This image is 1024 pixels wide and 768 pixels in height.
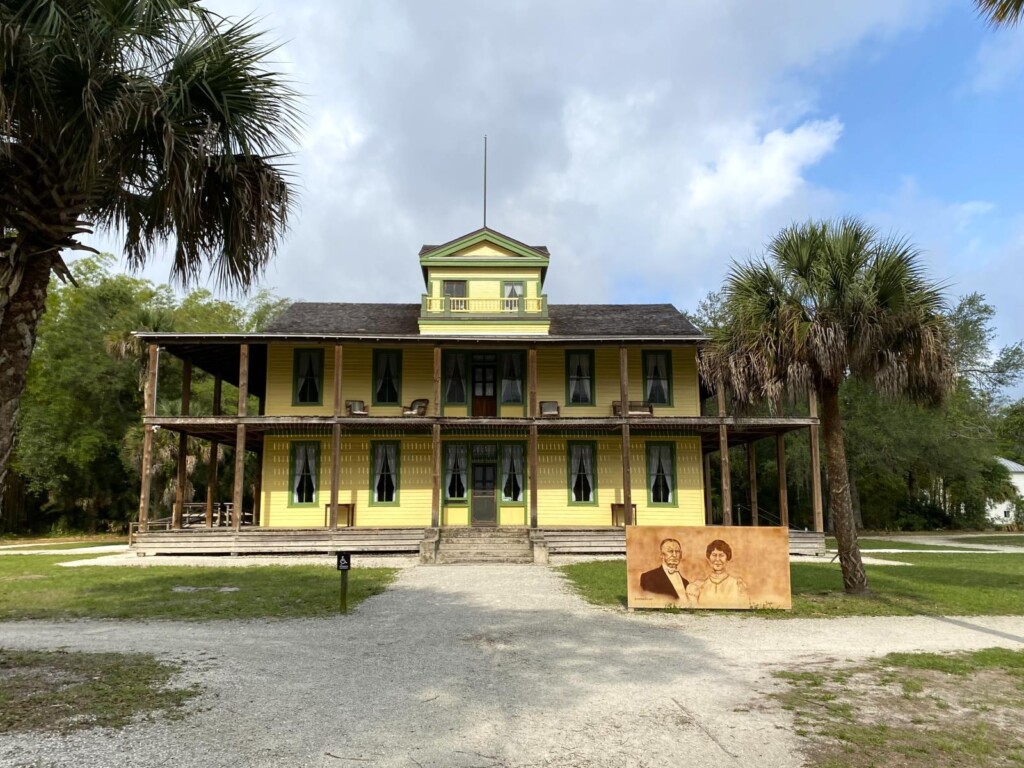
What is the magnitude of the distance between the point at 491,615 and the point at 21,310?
6811 millimetres

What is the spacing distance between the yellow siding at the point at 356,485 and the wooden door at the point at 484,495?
4.56 feet

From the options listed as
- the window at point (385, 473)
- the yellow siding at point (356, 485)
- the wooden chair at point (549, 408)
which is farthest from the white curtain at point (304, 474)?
the wooden chair at point (549, 408)

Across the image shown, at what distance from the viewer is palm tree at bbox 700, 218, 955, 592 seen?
10938 millimetres

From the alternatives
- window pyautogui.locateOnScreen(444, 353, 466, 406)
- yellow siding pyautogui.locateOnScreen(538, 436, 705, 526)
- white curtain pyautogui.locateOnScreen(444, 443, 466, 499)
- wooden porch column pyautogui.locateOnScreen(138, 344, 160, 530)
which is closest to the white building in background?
yellow siding pyautogui.locateOnScreen(538, 436, 705, 526)

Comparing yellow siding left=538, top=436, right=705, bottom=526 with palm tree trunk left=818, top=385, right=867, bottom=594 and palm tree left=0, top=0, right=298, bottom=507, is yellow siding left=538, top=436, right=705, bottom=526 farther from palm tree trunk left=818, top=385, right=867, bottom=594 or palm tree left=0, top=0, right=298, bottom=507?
palm tree left=0, top=0, right=298, bottom=507

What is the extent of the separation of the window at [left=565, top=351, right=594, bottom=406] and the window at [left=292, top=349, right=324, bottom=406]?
764cm

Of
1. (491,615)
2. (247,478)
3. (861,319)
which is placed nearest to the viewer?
(491,615)

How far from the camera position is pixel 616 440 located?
73.1 feet

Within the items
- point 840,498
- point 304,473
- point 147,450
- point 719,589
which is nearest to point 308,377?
point 304,473

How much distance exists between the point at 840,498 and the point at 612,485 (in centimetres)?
1106

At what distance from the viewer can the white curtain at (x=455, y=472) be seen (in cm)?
2211

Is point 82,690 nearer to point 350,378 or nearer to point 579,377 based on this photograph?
point 350,378

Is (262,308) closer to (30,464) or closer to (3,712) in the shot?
(30,464)

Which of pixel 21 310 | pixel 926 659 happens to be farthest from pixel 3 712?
pixel 926 659
